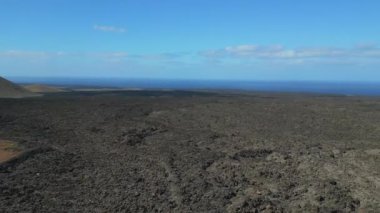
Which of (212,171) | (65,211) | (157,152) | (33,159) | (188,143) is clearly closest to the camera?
(65,211)

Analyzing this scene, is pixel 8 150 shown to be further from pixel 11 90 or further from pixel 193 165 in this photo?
pixel 11 90

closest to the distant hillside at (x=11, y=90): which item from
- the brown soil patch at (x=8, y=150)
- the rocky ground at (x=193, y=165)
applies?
the rocky ground at (x=193, y=165)

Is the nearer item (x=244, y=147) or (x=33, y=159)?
(x=33, y=159)

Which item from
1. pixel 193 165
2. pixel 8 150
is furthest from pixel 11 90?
pixel 193 165

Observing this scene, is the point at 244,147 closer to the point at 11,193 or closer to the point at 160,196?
the point at 160,196

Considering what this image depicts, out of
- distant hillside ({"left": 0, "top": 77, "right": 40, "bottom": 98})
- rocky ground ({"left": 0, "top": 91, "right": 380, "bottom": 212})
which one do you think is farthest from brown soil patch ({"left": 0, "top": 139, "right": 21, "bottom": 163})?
distant hillside ({"left": 0, "top": 77, "right": 40, "bottom": 98})

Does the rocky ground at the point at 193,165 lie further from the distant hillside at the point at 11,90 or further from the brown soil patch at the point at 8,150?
the distant hillside at the point at 11,90

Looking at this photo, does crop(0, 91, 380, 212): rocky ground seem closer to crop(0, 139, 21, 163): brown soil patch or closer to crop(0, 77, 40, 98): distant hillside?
crop(0, 139, 21, 163): brown soil patch

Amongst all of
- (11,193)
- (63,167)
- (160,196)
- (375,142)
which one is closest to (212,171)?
(160,196)
